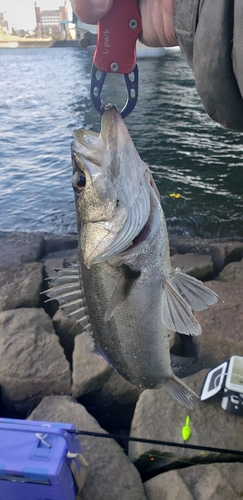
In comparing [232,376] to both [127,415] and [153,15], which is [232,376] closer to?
[127,415]

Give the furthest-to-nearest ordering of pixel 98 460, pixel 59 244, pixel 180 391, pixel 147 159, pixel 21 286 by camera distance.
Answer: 1. pixel 147 159
2. pixel 59 244
3. pixel 21 286
4. pixel 98 460
5. pixel 180 391

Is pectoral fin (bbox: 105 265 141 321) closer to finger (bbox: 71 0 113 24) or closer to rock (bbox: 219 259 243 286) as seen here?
finger (bbox: 71 0 113 24)

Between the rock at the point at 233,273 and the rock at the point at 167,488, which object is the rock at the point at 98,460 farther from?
the rock at the point at 233,273

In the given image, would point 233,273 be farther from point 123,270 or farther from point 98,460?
point 123,270

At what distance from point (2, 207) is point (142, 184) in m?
8.82

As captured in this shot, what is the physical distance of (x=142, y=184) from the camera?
187cm

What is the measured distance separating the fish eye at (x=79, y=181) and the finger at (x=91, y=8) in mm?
748

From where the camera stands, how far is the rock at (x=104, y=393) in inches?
162

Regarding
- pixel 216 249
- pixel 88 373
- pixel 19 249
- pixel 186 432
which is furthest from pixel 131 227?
pixel 19 249

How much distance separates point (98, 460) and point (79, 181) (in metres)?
2.57

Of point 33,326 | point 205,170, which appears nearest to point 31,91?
point 205,170

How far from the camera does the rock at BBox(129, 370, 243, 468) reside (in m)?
3.42

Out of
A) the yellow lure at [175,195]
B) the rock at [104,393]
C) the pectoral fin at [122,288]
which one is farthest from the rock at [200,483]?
the yellow lure at [175,195]

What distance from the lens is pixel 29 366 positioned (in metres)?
4.21
